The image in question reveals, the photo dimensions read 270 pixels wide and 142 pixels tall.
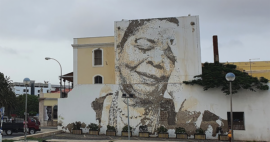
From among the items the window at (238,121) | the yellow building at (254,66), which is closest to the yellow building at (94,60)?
the window at (238,121)

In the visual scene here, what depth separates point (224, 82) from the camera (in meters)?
23.8

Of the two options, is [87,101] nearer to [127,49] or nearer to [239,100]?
[127,49]

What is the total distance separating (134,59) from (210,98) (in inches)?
284

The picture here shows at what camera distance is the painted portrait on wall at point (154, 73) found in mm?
25250

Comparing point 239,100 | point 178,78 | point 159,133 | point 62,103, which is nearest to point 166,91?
point 178,78

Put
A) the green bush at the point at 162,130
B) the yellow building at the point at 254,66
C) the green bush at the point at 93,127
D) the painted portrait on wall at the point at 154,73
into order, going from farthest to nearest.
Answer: the yellow building at the point at 254,66 → the green bush at the point at 93,127 → the painted portrait on wall at the point at 154,73 → the green bush at the point at 162,130

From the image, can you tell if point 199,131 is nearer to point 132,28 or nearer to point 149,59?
point 149,59

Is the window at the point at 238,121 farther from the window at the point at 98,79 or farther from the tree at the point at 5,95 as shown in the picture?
the tree at the point at 5,95

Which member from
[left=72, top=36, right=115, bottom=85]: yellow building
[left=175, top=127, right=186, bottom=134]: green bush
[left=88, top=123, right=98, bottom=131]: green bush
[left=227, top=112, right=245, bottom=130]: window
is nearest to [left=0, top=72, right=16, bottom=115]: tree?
[left=72, top=36, right=115, bottom=85]: yellow building

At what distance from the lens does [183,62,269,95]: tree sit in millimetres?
23656

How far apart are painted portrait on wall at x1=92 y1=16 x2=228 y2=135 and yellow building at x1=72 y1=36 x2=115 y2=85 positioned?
12.4 feet

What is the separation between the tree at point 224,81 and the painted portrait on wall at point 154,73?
90 cm

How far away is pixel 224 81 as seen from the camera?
2384cm

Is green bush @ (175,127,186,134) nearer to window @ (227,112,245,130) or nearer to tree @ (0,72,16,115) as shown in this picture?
window @ (227,112,245,130)
